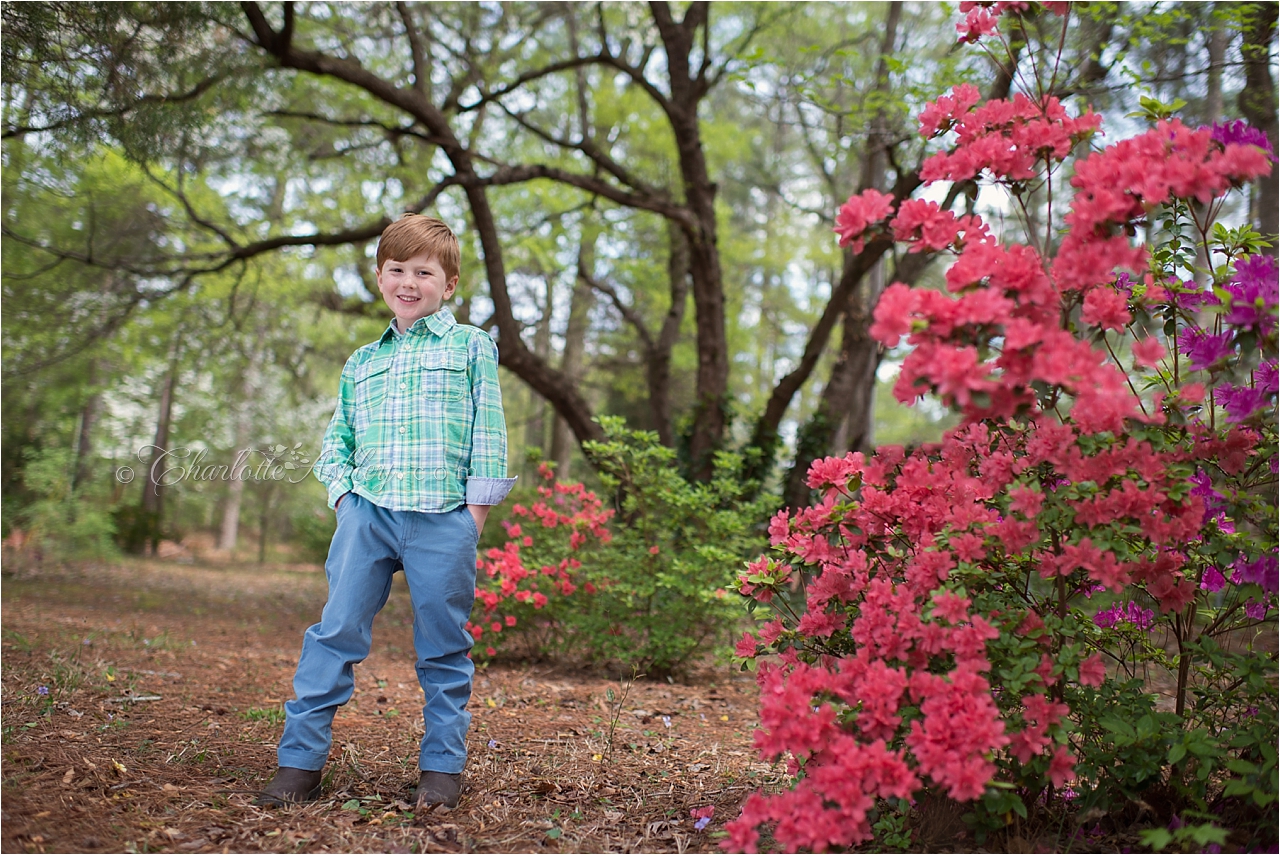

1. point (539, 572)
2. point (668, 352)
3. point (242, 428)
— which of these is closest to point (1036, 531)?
point (539, 572)

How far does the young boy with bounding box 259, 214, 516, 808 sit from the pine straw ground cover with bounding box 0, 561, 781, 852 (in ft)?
0.58

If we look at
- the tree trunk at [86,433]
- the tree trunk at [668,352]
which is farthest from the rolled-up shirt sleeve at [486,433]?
the tree trunk at [86,433]

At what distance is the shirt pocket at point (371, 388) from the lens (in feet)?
7.84

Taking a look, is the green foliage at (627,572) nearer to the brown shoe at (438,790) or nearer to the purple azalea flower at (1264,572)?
the brown shoe at (438,790)

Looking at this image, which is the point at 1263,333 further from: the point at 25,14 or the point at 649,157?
the point at 649,157

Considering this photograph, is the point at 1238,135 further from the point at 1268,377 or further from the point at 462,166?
the point at 462,166

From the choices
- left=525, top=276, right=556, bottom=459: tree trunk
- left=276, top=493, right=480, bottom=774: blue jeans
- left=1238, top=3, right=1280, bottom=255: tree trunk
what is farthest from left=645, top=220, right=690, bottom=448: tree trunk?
left=276, top=493, right=480, bottom=774: blue jeans

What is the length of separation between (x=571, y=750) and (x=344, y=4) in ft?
24.8

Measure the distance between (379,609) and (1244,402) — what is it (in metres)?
2.14

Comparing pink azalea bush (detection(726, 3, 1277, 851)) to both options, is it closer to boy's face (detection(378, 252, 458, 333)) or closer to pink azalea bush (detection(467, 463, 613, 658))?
boy's face (detection(378, 252, 458, 333))

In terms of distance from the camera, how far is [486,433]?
2334mm

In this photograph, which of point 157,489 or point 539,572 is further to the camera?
point 157,489

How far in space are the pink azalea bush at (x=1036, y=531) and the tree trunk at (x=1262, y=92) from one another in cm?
353

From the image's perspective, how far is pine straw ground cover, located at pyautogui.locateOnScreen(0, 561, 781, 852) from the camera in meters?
1.99
